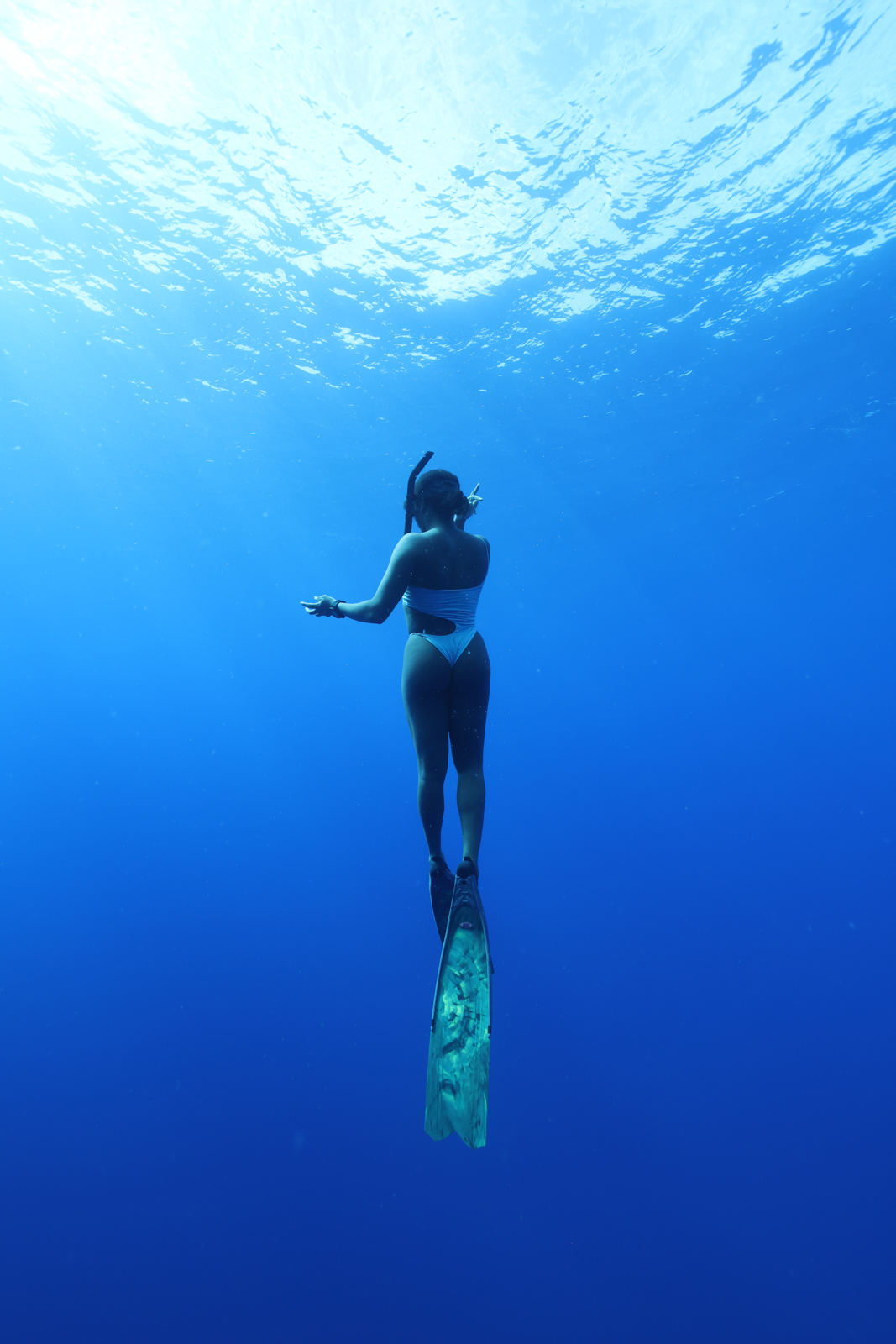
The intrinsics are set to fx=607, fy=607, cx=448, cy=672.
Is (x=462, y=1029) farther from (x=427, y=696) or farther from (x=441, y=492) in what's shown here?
(x=441, y=492)

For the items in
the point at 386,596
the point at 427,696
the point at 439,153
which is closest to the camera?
the point at 386,596

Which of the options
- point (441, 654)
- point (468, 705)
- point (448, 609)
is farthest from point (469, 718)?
point (448, 609)

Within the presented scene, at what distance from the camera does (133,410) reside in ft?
59.0

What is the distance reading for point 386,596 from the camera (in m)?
3.92

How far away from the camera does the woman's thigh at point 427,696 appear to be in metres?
4.09

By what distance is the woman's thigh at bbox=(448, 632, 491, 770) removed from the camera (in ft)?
13.9

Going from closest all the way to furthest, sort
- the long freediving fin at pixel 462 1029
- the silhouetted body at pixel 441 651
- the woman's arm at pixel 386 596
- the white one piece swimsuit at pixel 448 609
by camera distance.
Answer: the long freediving fin at pixel 462 1029 < the woman's arm at pixel 386 596 < the silhouetted body at pixel 441 651 < the white one piece swimsuit at pixel 448 609

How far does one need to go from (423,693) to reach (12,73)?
1108cm

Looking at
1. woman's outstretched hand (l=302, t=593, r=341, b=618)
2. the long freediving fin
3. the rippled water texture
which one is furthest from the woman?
the rippled water texture

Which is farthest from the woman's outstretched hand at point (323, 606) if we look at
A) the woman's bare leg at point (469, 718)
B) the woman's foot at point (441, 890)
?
the woman's foot at point (441, 890)

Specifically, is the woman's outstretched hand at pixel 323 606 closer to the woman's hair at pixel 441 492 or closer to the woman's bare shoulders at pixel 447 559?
the woman's bare shoulders at pixel 447 559

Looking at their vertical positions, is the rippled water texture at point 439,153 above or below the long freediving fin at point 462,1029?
above

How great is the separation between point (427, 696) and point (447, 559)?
94cm

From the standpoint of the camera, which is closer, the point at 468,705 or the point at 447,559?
the point at 447,559
